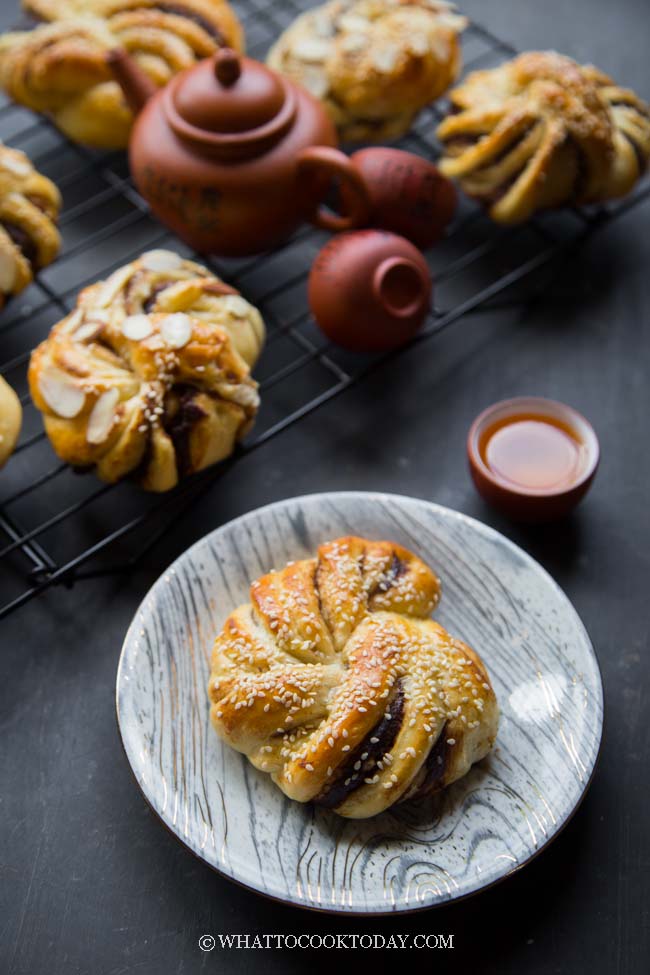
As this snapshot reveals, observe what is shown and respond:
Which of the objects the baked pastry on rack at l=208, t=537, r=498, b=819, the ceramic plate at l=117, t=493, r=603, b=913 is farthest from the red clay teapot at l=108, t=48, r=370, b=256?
the baked pastry on rack at l=208, t=537, r=498, b=819

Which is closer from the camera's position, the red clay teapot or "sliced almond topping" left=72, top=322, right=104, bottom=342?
"sliced almond topping" left=72, top=322, right=104, bottom=342

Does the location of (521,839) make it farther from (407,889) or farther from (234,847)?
(234,847)

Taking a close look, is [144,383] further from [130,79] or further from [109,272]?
[130,79]

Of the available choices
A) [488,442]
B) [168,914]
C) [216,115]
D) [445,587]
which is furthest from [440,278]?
[168,914]

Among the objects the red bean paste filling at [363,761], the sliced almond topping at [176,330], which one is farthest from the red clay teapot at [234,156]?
the red bean paste filling at [363,761]

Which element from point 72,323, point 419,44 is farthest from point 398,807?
point 419,44

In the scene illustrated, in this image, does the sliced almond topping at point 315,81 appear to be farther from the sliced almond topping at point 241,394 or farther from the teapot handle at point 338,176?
the sliced almond topping at point 241,394

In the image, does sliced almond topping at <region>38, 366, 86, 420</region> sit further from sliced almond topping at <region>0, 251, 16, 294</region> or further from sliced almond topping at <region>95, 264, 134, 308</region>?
sliced almond topping at <region>0, 251, 16, 294</region>
